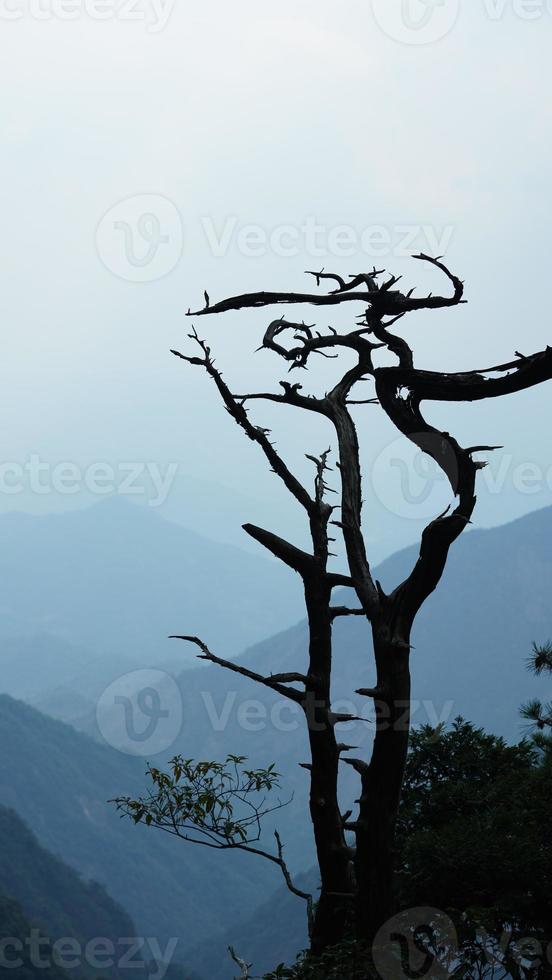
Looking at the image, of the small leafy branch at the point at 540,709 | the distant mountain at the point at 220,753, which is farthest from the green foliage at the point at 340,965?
the distant mountain at the point at 220,753

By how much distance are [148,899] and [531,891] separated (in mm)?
123321

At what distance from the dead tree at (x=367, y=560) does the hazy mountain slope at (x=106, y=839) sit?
119874 millimetres

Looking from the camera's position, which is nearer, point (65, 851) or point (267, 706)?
point (65, 851)

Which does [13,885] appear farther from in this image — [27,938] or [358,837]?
[358,837]

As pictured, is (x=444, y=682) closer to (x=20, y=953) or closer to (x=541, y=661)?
(x=20, y=953)

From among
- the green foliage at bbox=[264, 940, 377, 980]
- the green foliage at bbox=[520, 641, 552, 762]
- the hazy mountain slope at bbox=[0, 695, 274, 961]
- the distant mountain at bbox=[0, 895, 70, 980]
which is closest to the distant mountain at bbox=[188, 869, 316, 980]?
the hazy mountain slope at bbox=[0, 695, 274, 961]

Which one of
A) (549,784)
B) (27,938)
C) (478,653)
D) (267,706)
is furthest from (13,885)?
(478,653)

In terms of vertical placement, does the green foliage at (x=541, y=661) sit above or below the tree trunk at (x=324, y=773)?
above

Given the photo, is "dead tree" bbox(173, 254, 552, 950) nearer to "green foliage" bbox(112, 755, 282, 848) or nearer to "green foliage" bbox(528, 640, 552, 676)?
"green foliage" bbox(112, 755, 282, 848)

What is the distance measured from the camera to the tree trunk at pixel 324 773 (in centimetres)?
541

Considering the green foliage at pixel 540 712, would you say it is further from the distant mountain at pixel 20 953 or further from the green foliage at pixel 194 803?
the distant mountain at pixel 20 953

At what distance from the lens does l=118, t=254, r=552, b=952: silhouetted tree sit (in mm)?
5035

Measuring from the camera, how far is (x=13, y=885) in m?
78.1

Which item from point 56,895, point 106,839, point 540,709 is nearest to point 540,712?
point 540,709
